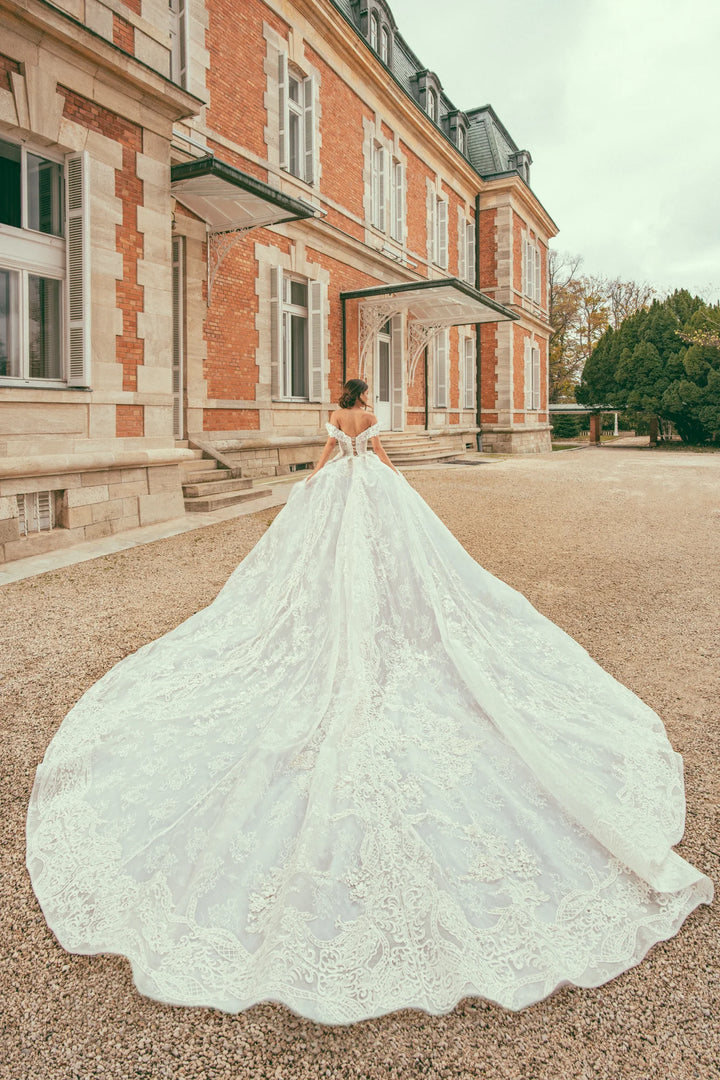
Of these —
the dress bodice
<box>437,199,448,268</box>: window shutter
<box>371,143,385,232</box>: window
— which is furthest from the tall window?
<box>437,199,448,268</box>: window shutter

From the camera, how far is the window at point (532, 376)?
81.8 ft

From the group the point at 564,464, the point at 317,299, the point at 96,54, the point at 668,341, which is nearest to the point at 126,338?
the point at 96,54

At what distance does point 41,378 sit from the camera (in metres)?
6.89

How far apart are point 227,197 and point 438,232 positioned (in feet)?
38.6

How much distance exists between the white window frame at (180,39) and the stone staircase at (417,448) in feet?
24.9

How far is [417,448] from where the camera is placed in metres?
16.5

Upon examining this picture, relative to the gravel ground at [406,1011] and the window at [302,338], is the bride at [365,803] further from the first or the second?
the window at [302,338]

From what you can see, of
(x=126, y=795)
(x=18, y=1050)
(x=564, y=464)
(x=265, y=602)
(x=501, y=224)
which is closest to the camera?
(x=18, y=1050)

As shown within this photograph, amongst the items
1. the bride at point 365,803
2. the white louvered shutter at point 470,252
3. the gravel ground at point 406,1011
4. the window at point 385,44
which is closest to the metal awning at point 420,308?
the white louvered shutter at point 470,252

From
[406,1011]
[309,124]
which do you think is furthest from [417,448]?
[406,1011]

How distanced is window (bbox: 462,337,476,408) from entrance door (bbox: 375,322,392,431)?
533 centimetres

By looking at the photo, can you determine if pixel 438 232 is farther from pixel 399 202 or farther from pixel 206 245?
pixel 206 245

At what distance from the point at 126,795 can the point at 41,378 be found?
18.7ft

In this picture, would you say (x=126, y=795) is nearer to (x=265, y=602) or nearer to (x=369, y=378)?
(x=265, y=602)
